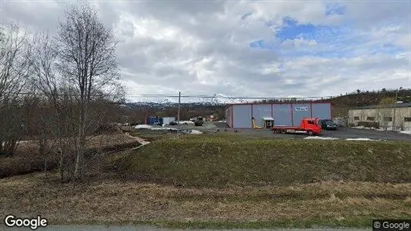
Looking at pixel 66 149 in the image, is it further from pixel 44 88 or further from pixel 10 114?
pixel 10 114

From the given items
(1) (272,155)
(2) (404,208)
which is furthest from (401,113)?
(2) (404,208)

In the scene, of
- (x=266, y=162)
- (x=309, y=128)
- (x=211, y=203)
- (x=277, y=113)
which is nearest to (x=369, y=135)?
(x=309, y=128)

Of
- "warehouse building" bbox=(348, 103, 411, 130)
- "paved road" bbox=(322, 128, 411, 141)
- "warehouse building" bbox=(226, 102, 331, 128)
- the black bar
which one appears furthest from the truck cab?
the black bar

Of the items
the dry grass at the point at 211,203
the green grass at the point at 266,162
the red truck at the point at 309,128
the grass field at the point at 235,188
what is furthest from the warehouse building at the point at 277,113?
the dry grass at the point at 211,203

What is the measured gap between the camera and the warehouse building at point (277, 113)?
5950cm

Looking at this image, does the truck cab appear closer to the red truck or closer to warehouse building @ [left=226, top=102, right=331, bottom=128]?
the red truck

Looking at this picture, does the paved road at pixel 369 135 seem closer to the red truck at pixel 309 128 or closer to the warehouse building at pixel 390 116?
the red truck at pixel 309 128

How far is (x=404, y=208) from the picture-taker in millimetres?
9453

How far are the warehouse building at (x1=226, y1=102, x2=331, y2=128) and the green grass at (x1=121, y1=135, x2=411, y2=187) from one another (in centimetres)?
4036

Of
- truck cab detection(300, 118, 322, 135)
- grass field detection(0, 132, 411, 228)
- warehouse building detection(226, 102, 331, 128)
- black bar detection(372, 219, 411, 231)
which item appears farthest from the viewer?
warehouse building detection(226, 102, 331, 128)

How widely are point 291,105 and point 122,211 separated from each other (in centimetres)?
5443

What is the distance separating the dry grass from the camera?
7.77 metres

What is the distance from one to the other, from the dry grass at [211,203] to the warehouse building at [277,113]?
46.1 metres

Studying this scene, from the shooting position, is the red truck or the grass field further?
the red truck
